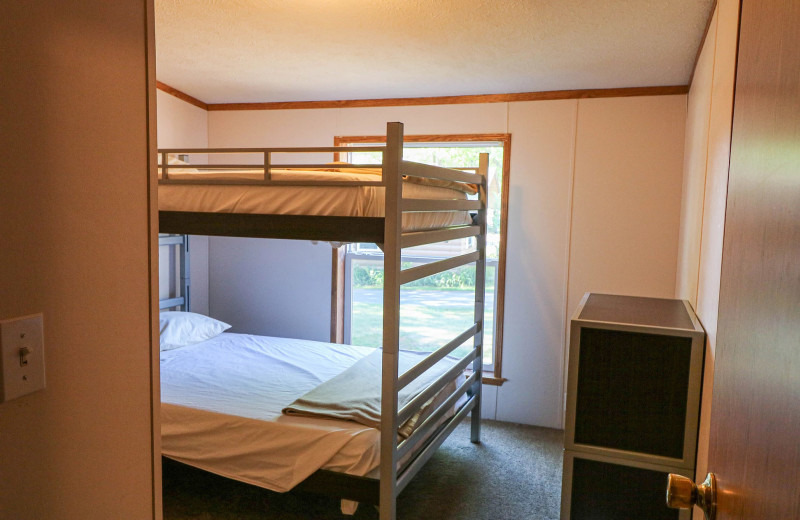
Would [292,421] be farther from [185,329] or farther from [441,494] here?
[185,329]

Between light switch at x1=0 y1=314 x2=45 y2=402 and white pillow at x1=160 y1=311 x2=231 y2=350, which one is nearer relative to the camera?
light switch at x1=0 y1=314 x2=45 y2=402

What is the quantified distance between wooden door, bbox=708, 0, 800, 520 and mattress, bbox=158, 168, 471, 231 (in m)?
1.69

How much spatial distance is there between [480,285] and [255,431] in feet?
5.41

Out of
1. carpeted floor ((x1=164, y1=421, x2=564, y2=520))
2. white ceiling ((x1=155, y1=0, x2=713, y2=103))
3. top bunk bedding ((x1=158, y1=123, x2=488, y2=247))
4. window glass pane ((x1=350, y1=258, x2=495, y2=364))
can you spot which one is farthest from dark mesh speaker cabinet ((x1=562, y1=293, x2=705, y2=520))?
window glass pane ((x1=350, y1=258, x2=495, y2=364))

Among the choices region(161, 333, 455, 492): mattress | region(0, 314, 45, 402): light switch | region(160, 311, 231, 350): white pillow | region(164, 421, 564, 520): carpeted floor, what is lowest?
region(164, 421, 564, 520): carpeted floor

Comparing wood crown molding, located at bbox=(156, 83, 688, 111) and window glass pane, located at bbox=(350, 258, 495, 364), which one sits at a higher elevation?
wood crown molding, located at bbox=(156, 83, 688, 111)

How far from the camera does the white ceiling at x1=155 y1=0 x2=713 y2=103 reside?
7.82 feet

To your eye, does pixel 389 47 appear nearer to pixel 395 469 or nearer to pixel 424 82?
pixel 424 82

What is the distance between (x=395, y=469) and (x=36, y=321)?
1.87 metres

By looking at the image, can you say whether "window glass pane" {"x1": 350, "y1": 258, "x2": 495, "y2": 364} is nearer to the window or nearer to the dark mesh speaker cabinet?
the window

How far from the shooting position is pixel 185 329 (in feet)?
12.8

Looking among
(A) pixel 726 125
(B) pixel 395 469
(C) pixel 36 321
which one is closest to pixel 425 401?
(B) pixel 395 469

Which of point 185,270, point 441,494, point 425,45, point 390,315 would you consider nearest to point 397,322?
point 390,315

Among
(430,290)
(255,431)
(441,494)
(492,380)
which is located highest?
(430,290)
